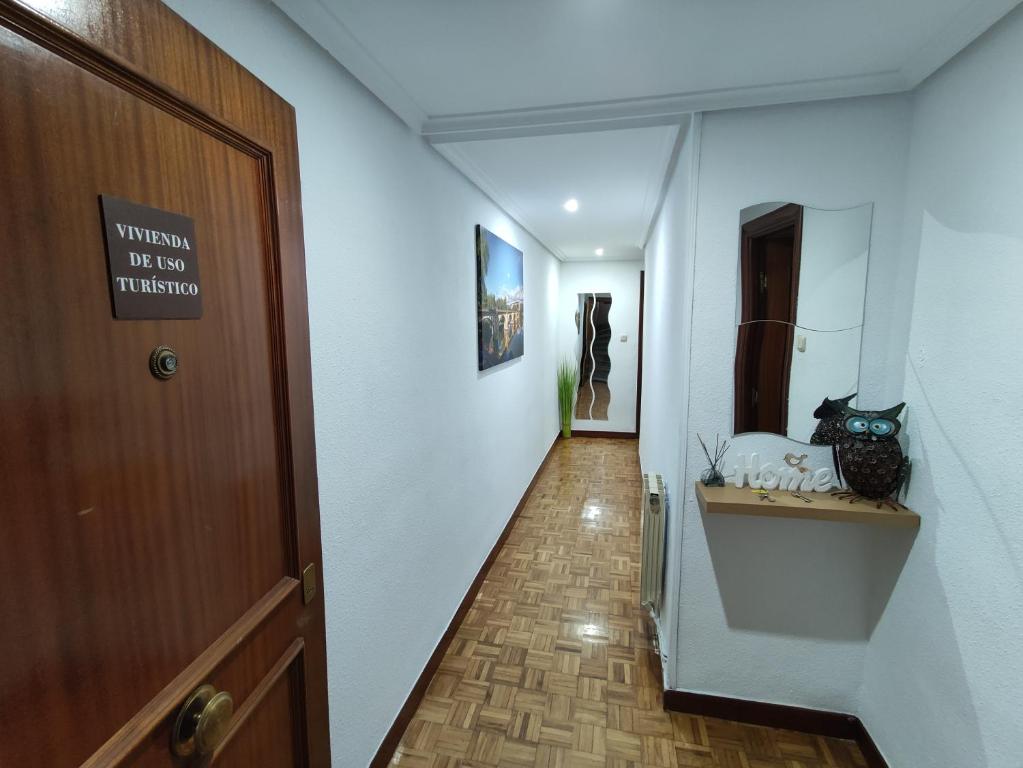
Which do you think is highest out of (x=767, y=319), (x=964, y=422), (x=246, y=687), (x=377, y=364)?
(x=767, y=319)

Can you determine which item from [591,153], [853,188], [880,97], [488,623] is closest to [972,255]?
[853,188]

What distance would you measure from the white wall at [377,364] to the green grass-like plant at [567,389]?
134 inches

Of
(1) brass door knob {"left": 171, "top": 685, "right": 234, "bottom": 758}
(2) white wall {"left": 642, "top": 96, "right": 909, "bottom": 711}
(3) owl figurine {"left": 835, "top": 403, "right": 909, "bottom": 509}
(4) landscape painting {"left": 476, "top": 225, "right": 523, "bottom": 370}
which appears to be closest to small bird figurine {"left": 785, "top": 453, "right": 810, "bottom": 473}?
(2) white wall {"left": 642, "top": 96, "right": 909, "bottom": 711}

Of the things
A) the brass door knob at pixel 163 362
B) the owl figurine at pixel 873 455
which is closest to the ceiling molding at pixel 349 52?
the brass door knob at pixel 163 362

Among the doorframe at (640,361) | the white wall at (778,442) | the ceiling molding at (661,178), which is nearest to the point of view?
the white wall at (778,442)

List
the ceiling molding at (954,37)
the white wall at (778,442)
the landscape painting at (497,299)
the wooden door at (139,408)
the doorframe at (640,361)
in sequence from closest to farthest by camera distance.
→ the wooden door at (139,408) → the ceiling molding at (954,37) → the white wall at (778,442) → the landscape painting at (497,299) → the doorframe at (640,361)

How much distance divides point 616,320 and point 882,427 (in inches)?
179

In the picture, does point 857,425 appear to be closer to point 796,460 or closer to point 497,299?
point 796,460

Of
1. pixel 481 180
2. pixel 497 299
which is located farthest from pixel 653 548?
pixel 481 180

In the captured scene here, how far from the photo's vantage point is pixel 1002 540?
1.15m

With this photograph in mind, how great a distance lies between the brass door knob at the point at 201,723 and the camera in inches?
28.2

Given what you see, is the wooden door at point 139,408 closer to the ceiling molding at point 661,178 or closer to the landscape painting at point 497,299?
the ceiling molding at point 661,178

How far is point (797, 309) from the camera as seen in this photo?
65.4 inches

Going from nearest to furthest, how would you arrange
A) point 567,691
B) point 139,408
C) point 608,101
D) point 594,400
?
point 139,408, point 608,101, point 567,691, point 594,400
